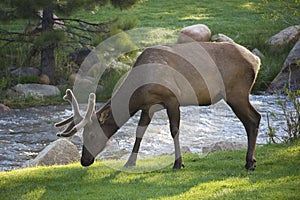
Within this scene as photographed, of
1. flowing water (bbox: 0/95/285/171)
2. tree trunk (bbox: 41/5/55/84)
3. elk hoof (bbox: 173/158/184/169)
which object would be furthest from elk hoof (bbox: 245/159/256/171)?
tree trunk (bbox: 41/5/55/84)

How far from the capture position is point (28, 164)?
9719 millimetres

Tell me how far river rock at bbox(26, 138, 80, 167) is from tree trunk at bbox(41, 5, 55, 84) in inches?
276

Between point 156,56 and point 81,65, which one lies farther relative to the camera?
point 81,65

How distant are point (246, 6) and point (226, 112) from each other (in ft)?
41.2

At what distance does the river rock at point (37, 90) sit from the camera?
1576 centimetres

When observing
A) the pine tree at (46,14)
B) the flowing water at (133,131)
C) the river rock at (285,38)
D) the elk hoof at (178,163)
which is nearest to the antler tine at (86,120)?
the elk hoof at (178,163)

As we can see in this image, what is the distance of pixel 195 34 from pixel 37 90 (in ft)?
21.8

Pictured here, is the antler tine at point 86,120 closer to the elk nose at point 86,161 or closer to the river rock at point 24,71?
the elk nose at point 86,161

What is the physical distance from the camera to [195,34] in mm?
20422

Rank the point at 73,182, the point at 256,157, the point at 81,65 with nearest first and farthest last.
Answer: the point at 73,182 < the point at 256,157 < the point at 81,65

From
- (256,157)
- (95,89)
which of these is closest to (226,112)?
(95,89)

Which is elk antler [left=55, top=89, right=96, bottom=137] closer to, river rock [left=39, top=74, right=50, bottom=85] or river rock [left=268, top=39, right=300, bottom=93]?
river rock [left=39, top=74, right=50, bottom=85]

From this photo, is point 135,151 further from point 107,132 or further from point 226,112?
point 226,112

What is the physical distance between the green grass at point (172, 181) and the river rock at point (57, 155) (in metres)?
1.25
